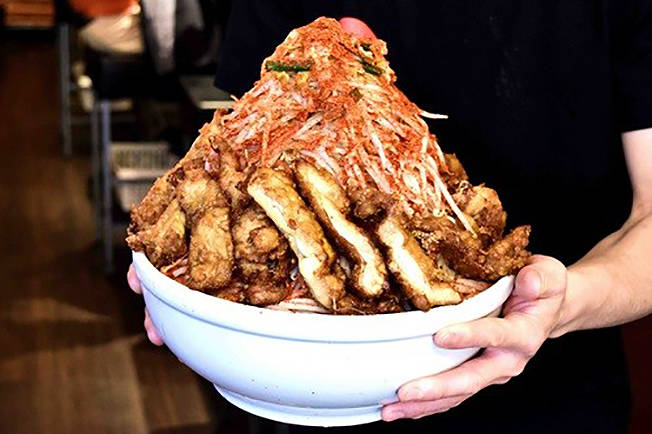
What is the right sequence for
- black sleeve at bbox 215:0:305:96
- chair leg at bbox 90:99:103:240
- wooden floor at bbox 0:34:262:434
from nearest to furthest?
black sleeve at bbox 215:0:305:96 → wooden floor at bbox 0:34:262:434 → chair leg at bbox 90:99:103:240

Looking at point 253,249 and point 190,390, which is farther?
point 190,390

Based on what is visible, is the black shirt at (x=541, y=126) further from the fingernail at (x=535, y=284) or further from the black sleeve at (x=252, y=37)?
the fingernail at (x=535, y=284)

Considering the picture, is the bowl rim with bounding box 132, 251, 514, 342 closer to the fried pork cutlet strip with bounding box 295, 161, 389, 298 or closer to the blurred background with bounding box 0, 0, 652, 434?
the fried pork cutlet strip with bounding box 295, 161, 389, 298

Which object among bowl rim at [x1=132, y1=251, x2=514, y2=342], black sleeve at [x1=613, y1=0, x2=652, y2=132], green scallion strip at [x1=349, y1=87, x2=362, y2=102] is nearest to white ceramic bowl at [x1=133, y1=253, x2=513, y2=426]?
bowl rim at [x1=132, y1=251, x2=514, y2=342]

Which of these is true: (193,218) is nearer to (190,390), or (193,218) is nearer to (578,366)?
(578,366)

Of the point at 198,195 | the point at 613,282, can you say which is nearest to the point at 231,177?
the point at 198,195

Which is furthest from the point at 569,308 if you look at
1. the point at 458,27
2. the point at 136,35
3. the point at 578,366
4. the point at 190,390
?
the point at 136,35
